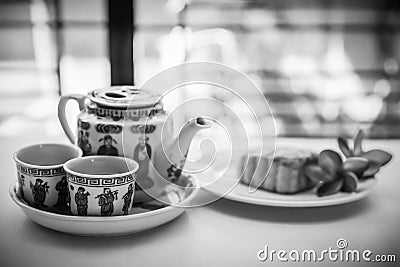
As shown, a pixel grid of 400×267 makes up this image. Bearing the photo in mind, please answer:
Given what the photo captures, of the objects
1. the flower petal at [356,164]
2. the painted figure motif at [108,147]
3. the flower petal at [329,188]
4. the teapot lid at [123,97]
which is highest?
the teapot lid at [123,97]

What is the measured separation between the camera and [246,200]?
638mm

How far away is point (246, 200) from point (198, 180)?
9 cm

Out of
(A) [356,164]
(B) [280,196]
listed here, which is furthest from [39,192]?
(A) [356,164]

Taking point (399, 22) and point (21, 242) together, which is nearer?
point (21, 242)

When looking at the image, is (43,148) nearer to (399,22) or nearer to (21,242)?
(21,242)

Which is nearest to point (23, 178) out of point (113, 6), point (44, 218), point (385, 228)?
point (44, 218)

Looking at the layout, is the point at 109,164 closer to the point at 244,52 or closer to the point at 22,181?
the point at 22,181

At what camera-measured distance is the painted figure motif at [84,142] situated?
0.62m

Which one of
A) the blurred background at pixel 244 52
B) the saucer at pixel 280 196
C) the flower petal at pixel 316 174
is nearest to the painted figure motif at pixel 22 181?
the saucer at pixel 280 196

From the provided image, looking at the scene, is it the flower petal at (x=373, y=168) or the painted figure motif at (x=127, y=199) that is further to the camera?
the flower petal at (x=373, y=168)

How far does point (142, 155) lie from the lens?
0.61 metres

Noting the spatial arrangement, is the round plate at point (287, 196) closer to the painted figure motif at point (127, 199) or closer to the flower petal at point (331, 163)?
the flower petal at point (331, 163)

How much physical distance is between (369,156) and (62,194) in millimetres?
429
